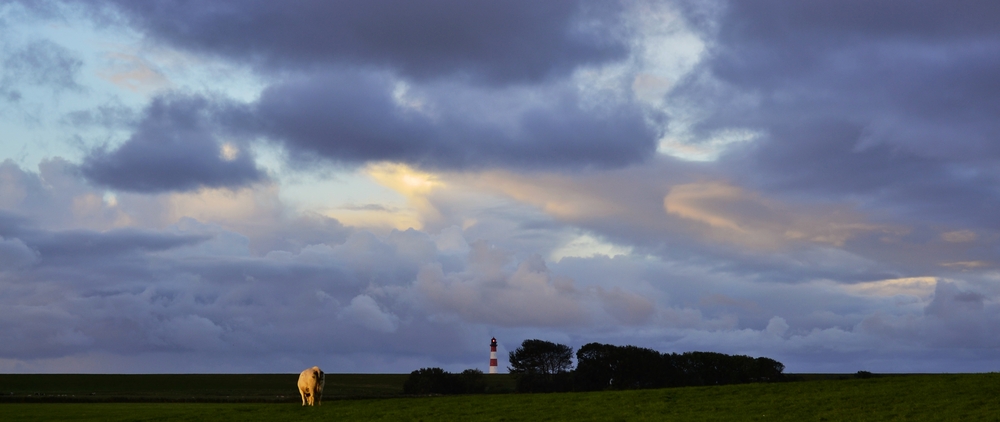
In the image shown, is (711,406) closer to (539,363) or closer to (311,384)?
(311,384)

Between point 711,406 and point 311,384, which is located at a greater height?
point 311,384

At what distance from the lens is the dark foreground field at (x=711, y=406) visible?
103ft

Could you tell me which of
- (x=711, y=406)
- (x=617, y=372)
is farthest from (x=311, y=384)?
(x=617, y=372)

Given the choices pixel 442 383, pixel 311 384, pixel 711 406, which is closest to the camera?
pixel 711 406

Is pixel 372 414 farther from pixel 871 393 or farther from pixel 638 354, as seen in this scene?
pixel 638 354

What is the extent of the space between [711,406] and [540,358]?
2338 inches

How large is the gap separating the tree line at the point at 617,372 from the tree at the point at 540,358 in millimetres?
118

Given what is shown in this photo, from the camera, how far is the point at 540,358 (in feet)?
309

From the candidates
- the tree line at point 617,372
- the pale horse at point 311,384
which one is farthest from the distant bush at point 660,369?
the pale horse at point 311,384

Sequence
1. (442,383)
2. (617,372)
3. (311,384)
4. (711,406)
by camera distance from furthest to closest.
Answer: (442,383) → (617,372) → (311,384) → (711,406)

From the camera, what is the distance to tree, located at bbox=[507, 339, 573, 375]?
93562 mm

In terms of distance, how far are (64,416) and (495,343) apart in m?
98.0

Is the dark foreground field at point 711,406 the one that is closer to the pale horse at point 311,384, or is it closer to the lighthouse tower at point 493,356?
the pale horse at point 311,384

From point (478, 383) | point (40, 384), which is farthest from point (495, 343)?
point (40, 384)
